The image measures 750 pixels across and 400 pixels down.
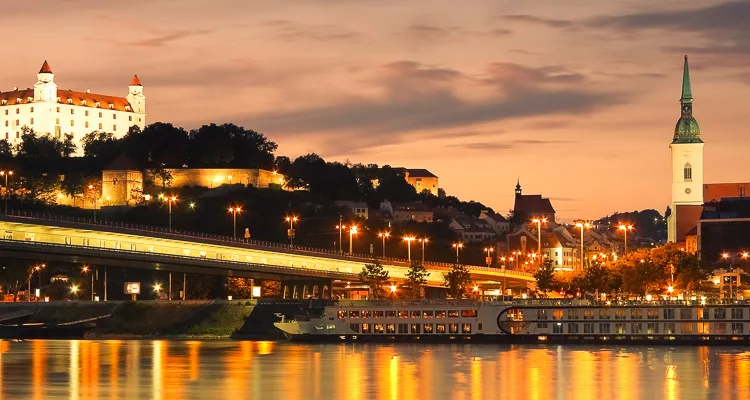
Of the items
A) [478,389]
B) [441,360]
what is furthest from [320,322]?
[478,389]

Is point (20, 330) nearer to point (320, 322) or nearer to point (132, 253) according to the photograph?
point (132, 253)

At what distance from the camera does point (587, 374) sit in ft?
283

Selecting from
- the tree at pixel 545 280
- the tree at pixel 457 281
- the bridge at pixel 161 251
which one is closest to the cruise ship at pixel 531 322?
the bridge at pixel 161 251

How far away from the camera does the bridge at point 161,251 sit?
420ft

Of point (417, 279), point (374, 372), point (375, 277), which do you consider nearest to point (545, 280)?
point (417, 279)

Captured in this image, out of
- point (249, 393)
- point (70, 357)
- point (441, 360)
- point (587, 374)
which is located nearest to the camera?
point (249, 393)

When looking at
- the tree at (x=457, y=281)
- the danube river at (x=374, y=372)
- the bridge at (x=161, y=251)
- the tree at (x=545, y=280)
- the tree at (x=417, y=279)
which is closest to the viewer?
the danube river at (x=374, y=372)

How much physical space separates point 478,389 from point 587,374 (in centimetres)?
1012

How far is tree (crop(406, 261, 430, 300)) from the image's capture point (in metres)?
170

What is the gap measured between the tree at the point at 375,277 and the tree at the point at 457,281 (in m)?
10.0

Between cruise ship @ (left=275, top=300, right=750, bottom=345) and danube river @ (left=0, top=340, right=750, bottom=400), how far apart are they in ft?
11.3

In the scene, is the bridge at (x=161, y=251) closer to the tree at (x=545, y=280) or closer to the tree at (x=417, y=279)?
the tree at (x=417, y=279)

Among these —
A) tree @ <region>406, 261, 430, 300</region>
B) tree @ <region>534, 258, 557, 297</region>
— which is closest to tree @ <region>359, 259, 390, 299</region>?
tree @ <region>406, 261, 430, 300</region>

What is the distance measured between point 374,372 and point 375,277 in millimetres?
76707
